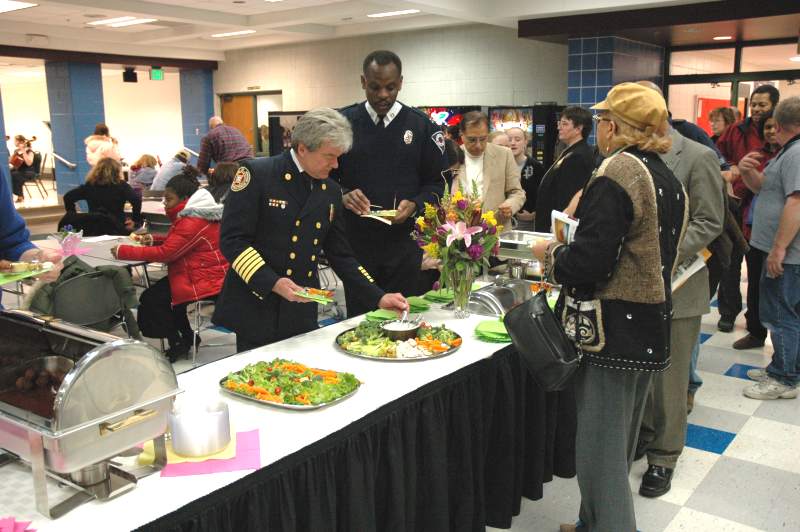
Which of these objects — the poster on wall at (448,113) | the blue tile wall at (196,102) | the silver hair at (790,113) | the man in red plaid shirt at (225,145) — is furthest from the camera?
the blue tile wall at (196,102)

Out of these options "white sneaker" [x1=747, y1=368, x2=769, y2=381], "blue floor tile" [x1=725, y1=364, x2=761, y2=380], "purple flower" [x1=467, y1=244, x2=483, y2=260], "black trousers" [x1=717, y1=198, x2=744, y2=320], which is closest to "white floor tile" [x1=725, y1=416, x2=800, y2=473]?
"white sneaker" [x1=747, y1=368, x2=769, y2=381]

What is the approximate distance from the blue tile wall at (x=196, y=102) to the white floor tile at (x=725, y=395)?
12.2m

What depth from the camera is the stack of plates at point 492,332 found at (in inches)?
94.1

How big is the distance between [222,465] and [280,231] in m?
1.07

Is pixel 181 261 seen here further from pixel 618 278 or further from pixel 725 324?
pixel 725 324

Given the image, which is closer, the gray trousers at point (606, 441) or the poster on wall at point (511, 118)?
the gray trousers at point (606, 441)

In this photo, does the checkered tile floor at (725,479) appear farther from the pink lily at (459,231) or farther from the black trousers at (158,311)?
the black trousers at (158,311)

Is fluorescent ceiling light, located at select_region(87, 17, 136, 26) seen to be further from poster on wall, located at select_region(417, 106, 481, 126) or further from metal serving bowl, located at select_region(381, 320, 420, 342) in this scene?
metal serving bowl, located at select_region(381, 320, 420, 342)

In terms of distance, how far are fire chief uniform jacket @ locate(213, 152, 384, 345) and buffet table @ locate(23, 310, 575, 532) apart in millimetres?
127

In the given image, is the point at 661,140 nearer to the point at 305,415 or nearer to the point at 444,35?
the point at 305,415

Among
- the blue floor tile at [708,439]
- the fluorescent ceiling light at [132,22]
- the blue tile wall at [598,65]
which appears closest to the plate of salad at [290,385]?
the blue floor tile at [708,439]

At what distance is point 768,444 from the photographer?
329cm

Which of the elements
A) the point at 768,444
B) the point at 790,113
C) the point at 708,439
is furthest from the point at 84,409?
the point at 790,113

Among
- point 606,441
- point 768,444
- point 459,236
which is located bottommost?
point 768,444
